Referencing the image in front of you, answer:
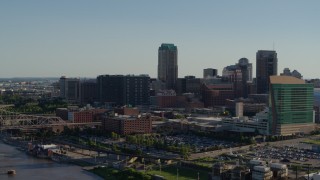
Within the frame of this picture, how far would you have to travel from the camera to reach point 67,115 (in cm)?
4488

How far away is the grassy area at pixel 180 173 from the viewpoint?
→ 2260 centimetres

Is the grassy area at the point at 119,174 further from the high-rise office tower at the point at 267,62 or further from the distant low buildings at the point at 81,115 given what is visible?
the high-rise office tower at the point at 267,62

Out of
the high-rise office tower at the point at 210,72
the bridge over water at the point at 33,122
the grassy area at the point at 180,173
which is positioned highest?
the high-rise office tower at the point at 210,72

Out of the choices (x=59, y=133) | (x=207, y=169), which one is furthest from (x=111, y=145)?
(x=207, y=169)

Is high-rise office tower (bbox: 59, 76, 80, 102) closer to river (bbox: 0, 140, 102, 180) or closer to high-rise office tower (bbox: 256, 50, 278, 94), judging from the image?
high-rise office tower (bbox: 256, 50, 278, 94)

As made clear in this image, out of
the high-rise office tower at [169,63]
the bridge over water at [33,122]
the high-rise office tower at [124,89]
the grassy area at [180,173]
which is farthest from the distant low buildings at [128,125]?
the high-rise office tower at [169,63]

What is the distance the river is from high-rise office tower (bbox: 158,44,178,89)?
1623 inches

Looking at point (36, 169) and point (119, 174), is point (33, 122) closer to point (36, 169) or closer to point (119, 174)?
point (36, 169)

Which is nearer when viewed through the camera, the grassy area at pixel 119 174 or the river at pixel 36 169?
the grassy area at pixel 119 174

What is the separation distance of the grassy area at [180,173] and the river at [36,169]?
2.81 meters

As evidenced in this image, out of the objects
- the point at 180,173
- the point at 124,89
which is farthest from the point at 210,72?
the point at 180,173

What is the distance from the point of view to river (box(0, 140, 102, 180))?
2336 centimetres

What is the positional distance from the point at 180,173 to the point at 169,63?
157ft

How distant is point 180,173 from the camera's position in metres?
23.5
